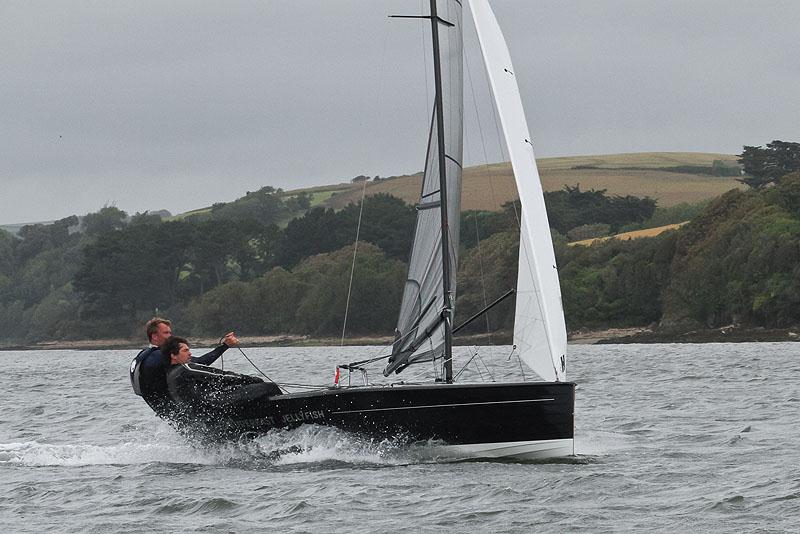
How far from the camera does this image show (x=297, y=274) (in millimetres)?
104812

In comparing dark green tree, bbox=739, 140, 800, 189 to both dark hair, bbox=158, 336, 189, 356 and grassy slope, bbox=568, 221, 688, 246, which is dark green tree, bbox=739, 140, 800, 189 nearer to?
grassy slope, bbox=568, 221, 688, 246

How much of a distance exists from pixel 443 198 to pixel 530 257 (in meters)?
1.71

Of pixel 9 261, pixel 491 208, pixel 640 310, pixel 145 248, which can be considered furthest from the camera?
pixel 9 261

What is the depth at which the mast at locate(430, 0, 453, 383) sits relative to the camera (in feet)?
56.9

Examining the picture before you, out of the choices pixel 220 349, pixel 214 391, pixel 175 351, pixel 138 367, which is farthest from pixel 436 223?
pixel 138 367

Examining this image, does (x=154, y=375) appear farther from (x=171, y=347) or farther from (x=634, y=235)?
(x=634, y=235)

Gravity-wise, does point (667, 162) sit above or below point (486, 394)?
above

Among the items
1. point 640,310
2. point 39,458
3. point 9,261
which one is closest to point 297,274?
point 640,310

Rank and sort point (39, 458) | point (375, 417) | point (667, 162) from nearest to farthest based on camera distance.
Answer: point (375, 417) → point (39, 458) → point (667, 162)

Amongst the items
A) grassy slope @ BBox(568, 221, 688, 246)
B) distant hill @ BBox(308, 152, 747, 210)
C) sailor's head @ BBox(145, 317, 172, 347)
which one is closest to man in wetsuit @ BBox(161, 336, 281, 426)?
sailor's head @ BBox(145, 317, 172, 347)

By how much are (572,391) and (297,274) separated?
88.9 metres

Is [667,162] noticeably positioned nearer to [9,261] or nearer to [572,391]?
[9,261]

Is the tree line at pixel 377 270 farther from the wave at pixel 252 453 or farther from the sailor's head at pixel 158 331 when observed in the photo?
the sailor's head at pixel 158 331

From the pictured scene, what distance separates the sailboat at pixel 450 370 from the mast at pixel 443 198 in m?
0.01
